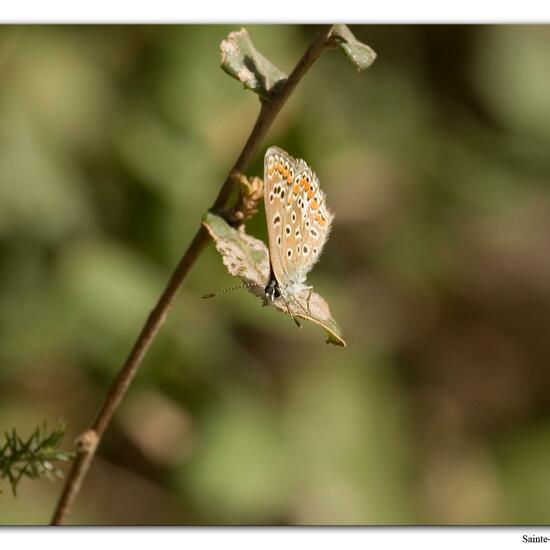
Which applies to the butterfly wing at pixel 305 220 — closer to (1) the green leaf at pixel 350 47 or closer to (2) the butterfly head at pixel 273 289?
(2) the butterfly head at pixel 273 289

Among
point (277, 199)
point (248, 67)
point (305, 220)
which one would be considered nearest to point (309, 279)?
point (305, 220)

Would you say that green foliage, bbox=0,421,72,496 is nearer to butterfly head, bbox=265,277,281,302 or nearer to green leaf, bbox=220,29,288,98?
butterfly head, bbox=265,277,281,302

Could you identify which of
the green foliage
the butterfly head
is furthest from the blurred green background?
the green foliage

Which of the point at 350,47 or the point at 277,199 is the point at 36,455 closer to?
the point at 277,199

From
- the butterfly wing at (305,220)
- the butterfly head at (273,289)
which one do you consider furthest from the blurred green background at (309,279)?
the butterfly head at (273,289)

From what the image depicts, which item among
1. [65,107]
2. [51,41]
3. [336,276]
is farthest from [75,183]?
[336,276]

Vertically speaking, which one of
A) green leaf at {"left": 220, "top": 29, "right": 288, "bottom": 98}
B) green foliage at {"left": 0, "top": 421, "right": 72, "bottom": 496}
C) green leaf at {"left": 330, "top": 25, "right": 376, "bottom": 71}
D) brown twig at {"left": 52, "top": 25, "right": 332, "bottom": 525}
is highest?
green leaf at {"left": 330, "top": 25, "right": 376, "bottom": 71}

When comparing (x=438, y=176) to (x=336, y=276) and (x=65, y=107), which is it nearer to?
(x=336, y=276)
